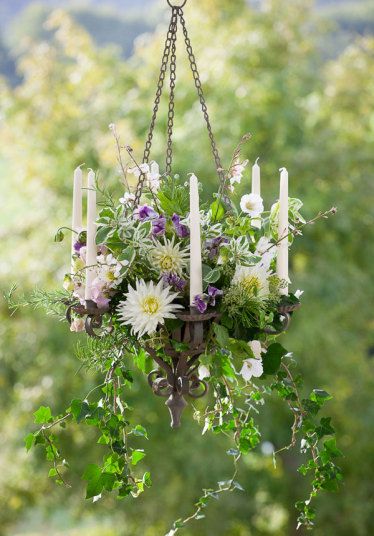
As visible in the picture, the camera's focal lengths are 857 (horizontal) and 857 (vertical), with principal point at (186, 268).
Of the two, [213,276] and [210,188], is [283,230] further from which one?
[210,188]

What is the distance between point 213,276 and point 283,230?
6.5 inches

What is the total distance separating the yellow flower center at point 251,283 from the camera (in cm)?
138

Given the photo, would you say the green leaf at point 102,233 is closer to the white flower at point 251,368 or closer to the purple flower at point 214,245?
the purple flower at point 214,245

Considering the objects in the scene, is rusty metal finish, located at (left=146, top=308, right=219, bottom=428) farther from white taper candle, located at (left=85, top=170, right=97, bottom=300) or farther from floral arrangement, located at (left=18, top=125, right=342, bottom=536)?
white taper candle, located at (left=85, top=170, right=97, bottom=300)

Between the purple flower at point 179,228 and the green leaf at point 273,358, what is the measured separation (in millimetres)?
255

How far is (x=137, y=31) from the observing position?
6.66 m

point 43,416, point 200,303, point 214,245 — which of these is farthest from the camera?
point 43,416

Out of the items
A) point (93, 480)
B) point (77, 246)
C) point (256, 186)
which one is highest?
point (256, 186)

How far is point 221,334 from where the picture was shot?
137 centimetres

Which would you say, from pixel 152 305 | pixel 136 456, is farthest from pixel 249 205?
pixel 136 456

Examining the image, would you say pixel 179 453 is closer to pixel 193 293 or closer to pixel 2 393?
pixel 2 393

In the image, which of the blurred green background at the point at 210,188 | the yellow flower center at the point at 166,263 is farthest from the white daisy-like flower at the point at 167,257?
the blurred green background at the point at 210,188

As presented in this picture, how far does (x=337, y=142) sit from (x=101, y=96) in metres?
1.45

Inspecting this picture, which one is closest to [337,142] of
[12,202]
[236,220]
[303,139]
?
[303,139]
